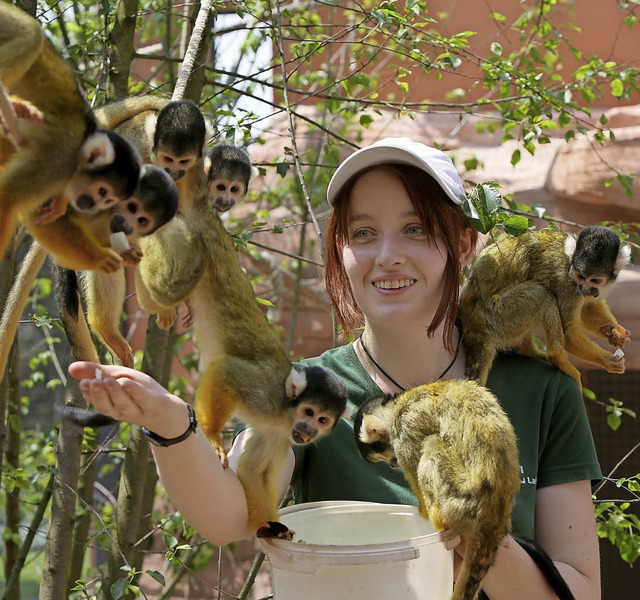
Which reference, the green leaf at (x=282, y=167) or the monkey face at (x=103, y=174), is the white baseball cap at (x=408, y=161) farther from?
the monkey face at (x=103, y=174)

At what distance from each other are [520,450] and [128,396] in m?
1.01

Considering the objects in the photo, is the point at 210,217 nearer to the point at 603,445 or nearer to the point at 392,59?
the point at 392,59

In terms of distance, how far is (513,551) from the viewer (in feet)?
5.39

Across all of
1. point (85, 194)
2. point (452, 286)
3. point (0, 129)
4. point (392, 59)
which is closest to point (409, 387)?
point (452, 286)

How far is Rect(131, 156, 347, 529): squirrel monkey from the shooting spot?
1758mm

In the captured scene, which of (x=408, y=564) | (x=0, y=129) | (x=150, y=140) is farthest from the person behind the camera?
(x=150, y=140)

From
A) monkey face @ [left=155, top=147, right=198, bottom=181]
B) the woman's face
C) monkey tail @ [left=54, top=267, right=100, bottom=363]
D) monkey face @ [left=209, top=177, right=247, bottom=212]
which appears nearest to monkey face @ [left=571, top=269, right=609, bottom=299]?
the woman's face

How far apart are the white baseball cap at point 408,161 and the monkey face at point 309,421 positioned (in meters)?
0.53

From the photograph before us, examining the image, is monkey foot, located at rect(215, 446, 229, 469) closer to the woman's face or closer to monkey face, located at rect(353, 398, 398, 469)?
monkey face, located at rect(353, 398, 398, 469)

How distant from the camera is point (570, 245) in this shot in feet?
8.84

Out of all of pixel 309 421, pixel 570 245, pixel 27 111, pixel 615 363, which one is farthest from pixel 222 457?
pixel 570 245

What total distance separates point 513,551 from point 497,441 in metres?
0.21

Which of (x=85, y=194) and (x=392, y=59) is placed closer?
(x=85, y=194)

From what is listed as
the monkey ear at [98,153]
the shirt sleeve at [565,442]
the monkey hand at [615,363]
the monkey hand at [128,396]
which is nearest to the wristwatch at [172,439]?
the monkey hand at [128,396]
